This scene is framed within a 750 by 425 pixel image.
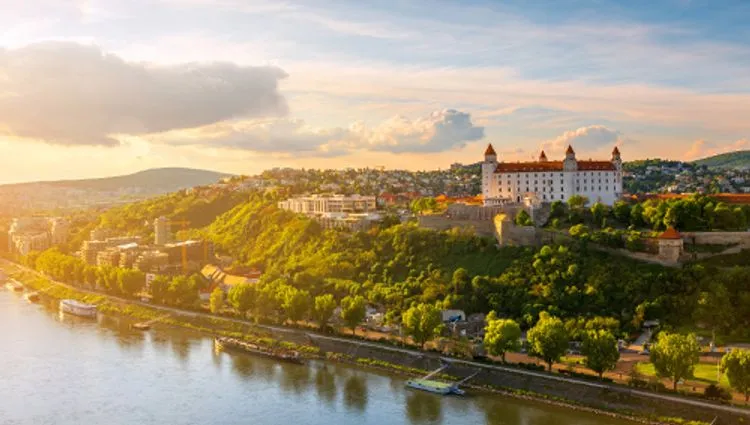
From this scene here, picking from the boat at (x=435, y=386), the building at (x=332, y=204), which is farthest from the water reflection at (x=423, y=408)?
the building at (x=332, y=204)

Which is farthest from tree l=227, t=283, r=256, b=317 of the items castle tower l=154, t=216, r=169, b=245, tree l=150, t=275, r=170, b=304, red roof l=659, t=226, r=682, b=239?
castle tower l=154, t=216, r=169, b=245

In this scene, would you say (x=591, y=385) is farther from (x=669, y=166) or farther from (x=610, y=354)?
(x=669, y=166)

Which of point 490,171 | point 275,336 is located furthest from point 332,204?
point 275,336

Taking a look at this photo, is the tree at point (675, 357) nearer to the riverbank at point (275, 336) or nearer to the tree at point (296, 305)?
the riverbank at point (275, 336)

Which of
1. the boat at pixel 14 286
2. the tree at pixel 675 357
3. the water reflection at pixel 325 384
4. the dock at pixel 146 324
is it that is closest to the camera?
the tree at pixel 675 357

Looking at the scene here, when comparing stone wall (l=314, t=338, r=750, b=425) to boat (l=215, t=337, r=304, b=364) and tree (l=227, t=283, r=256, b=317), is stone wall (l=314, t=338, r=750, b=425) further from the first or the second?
tree (l=227, t=283, r=256, b=317)

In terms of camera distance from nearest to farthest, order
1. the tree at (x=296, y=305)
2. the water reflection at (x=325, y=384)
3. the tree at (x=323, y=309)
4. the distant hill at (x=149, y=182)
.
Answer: the water reflection at (x=325, y=384)
the tree at (x=323, y=309)
the tree at (x=296, y=305)
the distant hill at (x=149, y=182)

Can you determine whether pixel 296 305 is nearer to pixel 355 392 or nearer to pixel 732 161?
pixel 355 392
